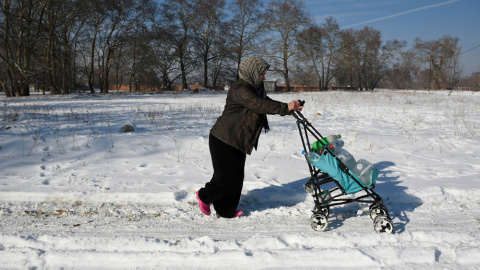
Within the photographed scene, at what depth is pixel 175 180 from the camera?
4.41 meters

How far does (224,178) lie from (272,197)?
1.01 meters

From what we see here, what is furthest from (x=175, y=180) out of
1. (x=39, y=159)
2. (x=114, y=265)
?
(x=39, y=159)

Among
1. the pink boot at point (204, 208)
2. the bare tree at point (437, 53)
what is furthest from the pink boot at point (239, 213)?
the bare tree at point (437, 53)

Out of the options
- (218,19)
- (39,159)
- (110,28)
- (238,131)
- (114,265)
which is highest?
(218,19)

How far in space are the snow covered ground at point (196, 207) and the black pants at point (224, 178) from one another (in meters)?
0.20

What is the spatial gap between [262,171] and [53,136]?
4620 millimetres

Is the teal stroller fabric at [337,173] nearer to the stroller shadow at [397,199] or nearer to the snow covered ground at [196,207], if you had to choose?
the snow covered ground at [196,207]

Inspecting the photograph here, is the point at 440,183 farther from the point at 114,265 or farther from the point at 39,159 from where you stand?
the point at 39,159

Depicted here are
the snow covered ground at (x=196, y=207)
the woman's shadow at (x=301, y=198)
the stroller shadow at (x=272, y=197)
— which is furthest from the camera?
the stroller shadow at (x=272, y=197)

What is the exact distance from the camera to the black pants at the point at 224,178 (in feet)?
10.5

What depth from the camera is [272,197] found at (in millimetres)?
3973

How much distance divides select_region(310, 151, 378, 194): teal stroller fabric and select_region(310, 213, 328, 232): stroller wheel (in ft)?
1.32

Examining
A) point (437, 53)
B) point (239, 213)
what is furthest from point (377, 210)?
point (437, 53)

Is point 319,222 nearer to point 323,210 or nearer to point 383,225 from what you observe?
point 323,210
